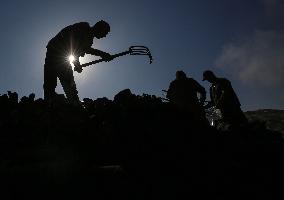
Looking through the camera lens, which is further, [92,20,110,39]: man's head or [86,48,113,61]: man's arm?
[86,48,113,61]: man's arm

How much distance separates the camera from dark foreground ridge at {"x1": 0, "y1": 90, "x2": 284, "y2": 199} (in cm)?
445

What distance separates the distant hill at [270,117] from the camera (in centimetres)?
1421

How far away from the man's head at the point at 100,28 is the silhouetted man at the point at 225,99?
3.58 metres

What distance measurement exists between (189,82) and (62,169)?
662cm

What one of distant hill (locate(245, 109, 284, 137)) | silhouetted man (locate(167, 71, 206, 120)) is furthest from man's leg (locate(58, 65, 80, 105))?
distant hill (locate(245, 109, 284, 137))

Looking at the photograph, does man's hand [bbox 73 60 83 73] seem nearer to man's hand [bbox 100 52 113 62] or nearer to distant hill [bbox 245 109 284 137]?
man's hand [bbox 100 52 113 62]

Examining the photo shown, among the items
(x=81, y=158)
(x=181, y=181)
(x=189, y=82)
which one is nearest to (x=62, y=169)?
(x=81, y=158)

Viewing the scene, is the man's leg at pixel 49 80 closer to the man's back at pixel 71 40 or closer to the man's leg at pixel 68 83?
the man's leg at pixel 68 83

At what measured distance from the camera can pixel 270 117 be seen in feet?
53.0

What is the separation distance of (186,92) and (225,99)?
3.73ft

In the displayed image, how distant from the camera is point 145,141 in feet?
16.9

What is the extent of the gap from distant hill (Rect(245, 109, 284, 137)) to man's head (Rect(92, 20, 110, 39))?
8.02 metres

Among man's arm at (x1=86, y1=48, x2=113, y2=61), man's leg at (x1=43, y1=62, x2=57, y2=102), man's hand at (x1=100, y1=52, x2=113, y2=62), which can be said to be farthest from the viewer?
man's hand at (x1=100, y1=52, x2=113, y2=62)

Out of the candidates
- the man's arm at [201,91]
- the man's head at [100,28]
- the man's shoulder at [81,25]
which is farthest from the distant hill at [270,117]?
the man's shoulder at [81,25]
